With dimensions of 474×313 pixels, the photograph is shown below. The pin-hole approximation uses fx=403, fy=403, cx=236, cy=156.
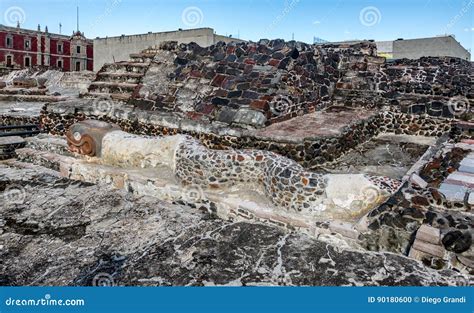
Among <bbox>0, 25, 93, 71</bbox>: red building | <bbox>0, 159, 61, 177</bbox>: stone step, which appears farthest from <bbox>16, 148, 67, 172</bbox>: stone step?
<bbox>0, 25, 93, 71</bbox>: red building

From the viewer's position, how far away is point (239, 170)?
4.91 meters

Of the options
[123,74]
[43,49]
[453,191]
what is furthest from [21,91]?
[43,49]

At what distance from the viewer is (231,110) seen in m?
7.31

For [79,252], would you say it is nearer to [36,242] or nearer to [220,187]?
[36,242]

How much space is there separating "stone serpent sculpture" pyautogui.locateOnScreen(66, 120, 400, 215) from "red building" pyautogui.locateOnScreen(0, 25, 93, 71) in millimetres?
38598

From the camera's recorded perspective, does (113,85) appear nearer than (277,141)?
No

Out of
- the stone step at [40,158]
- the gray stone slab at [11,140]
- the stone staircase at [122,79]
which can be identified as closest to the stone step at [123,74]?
the stone staircase at [122,79]

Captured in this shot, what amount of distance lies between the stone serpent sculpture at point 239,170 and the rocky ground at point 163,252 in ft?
1.29

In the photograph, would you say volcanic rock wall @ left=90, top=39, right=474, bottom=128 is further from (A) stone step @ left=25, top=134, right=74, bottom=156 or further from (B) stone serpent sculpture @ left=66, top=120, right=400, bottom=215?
(A) stone step @ left=25, top=134, right=74, bottom=156

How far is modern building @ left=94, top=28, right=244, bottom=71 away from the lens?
2389cm

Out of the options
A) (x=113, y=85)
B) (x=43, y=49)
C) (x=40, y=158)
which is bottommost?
(x=40, y=158)

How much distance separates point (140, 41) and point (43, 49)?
22.1 metres

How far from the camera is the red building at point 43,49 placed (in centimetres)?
4112

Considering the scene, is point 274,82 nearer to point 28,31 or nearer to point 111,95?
point 111,95
